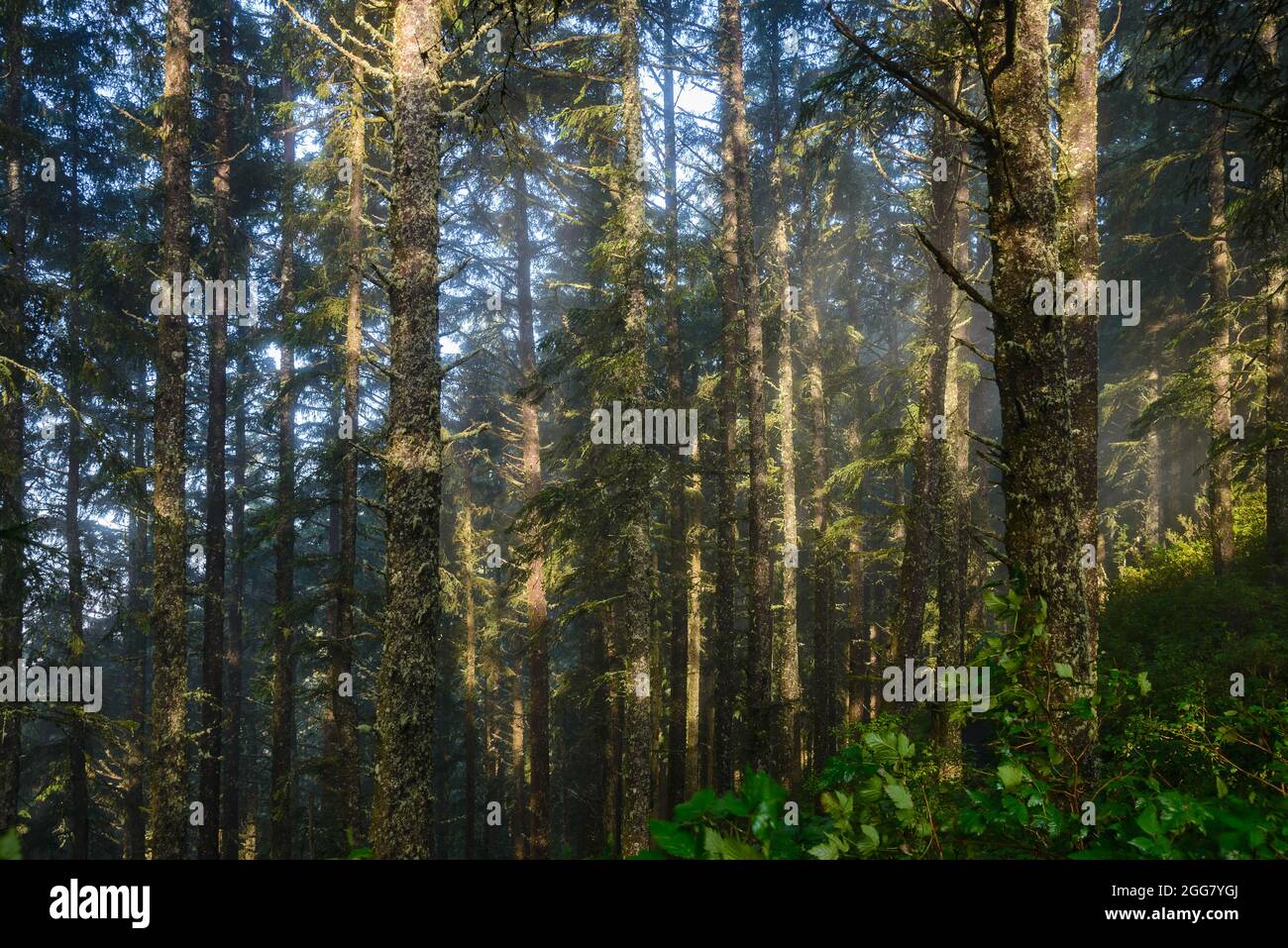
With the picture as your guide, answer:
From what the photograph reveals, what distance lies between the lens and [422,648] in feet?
25.7

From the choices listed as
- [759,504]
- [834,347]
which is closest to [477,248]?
[834,347]

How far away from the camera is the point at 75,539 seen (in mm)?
→ 22875

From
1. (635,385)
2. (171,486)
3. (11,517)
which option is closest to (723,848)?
(635,385)

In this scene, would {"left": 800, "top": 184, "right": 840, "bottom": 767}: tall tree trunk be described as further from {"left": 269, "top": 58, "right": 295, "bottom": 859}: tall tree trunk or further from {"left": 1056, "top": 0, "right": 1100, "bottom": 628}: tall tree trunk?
{"left": 269, "top": 58, "right": 295, "bottom": 859}: tall tree trunk

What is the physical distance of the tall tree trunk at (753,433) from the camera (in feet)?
49.0

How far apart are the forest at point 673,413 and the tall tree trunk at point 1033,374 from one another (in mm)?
28

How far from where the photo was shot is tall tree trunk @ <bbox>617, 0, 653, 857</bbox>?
12992 millimetres

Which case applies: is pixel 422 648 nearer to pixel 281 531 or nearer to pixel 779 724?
pixel 779 724

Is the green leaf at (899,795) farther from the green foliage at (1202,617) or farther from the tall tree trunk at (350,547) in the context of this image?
the tall tree trunk at (350,547)

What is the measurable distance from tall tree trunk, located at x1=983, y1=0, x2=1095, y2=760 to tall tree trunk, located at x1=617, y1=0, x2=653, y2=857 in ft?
28.8

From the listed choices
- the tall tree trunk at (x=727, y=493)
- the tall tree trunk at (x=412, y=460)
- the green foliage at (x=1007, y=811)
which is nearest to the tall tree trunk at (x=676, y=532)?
the tall tree trunk at (x=727, y=493)

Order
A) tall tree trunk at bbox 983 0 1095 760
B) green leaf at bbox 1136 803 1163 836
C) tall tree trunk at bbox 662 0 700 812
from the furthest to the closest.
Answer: tall tree trunk at bbox 662 0 700 812, tall tree trunk at bbox 983 0 1095 760, green leaf at bbox 1136 803 1163 836

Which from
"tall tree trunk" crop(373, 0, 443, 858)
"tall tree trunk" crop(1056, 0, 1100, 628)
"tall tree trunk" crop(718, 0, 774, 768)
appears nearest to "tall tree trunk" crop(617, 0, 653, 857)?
"tall tree trunk" crop(718, 0, 774, 768)

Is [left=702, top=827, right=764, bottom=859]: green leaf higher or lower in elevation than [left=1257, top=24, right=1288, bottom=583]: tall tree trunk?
lower
